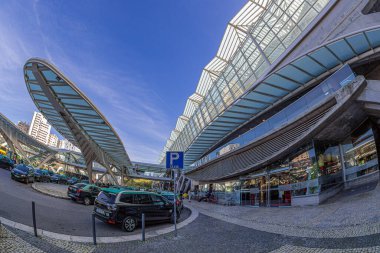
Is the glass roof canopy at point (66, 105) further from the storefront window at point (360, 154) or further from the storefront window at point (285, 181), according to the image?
the storefront window at point (360, 154)

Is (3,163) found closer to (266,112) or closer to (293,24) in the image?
(266,112)

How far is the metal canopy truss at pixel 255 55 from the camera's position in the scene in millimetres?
19016

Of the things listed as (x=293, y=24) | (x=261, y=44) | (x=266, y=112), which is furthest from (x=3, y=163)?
(x=293, y=24)

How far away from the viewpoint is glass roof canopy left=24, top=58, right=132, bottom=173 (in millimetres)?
12815

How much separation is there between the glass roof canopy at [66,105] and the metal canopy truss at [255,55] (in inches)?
469

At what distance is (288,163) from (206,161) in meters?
14.5

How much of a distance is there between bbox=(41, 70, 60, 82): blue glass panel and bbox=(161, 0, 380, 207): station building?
13.7 m

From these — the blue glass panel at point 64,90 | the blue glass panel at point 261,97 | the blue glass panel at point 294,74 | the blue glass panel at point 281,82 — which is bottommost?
the blue glass panel at point 64,90

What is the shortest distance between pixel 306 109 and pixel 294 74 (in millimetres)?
4067

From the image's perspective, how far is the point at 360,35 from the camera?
12.3 metres

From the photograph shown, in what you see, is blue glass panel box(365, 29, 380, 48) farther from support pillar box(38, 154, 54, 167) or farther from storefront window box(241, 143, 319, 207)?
support pillar box(38, 154, 54, 167)

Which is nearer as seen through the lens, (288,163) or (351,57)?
(351,57)

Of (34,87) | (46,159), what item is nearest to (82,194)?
(34,87)

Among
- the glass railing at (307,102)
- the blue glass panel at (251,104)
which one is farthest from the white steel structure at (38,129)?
the glass railing at (307,102)
